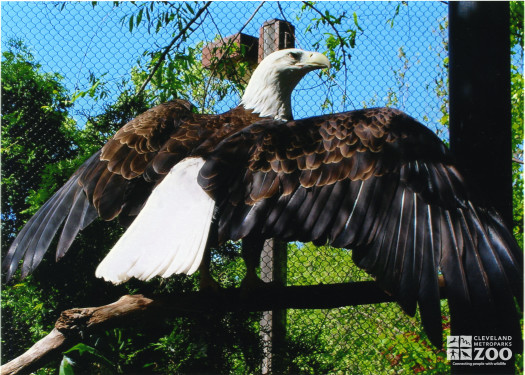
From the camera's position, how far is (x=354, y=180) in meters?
1.73

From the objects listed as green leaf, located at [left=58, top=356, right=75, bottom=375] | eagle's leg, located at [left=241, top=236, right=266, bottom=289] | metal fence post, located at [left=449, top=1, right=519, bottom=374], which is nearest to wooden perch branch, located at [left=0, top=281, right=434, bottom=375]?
eagle's leg, located at [left=241, top=236, right=266, bottom=289]

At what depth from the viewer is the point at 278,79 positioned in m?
2.83

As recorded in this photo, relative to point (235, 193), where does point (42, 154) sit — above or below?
above

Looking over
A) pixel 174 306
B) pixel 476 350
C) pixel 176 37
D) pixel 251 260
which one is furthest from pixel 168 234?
pixel 176 37

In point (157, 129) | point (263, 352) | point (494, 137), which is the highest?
point (157, 129)

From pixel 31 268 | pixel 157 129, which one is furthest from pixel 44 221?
pixel 157 129

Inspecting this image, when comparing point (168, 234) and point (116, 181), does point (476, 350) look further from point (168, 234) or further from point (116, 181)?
point (116, 181)

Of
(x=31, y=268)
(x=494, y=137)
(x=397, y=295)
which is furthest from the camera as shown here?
(x=31, y=268)

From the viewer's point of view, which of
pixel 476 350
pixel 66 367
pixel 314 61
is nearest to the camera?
pixel 476 350

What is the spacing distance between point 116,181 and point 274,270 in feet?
4.25

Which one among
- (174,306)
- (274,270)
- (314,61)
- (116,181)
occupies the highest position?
(314,61)

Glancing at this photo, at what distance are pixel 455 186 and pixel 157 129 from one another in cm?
122

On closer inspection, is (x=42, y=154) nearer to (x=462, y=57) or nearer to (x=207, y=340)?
(x=207, y=340)

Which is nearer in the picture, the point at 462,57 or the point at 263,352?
the point at 462,57
